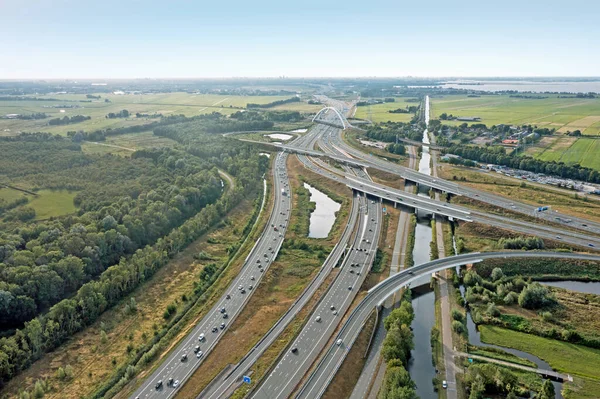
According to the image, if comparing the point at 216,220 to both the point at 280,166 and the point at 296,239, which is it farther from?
the point at 280,166

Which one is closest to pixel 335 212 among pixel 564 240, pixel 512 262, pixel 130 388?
pixel 512 262

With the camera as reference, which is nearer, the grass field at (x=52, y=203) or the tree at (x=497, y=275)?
the tree at (x=497, y=275)

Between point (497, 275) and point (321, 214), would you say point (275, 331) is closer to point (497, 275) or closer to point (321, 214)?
point (497, 275)

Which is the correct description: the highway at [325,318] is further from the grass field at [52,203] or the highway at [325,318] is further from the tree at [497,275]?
the grass field at [52,203]

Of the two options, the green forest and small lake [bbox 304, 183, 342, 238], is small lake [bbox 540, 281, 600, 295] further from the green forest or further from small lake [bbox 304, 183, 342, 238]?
the green forest

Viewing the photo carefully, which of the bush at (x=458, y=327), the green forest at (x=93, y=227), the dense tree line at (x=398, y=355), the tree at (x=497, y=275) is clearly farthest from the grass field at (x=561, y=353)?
the green forest at (x=93, y=227)

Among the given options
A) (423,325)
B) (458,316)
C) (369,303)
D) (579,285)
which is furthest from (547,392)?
(579,285)
